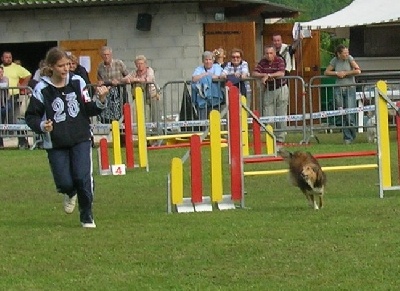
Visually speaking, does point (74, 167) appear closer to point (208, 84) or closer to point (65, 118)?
point (65, 118)

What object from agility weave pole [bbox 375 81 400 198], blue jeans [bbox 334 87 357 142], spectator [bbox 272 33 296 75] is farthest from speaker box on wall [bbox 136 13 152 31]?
agility weave pole [bbox 375 81 400 198]

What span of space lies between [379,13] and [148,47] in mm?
5236

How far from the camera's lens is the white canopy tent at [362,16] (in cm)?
2722

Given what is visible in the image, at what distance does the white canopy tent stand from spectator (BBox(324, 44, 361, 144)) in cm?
438

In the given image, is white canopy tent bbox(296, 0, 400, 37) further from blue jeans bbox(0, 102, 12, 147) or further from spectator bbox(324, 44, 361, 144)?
blue jeans bbox(0, 102, 12, 147)

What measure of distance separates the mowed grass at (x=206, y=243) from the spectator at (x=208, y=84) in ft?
25.1

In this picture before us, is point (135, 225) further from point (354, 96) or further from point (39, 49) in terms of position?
point (39, 49)

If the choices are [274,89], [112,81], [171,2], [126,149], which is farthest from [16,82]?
[126,149]

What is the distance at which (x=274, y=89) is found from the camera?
22.6m

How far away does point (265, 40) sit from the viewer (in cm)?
3008

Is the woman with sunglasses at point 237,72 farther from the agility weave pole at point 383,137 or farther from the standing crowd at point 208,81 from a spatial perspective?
the agility weave pole at point 383,137

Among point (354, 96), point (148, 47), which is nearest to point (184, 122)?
point (354, 96)

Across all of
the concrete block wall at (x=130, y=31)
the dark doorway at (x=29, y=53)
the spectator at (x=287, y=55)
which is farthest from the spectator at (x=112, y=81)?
the dark doorway at (x=29, y=53)

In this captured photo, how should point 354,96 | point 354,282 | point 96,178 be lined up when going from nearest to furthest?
point 354,282
point 96,178
point 354,96
